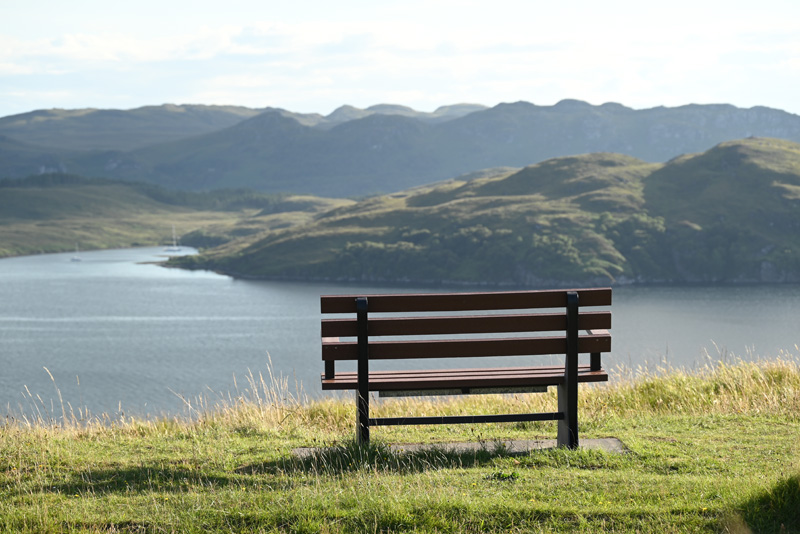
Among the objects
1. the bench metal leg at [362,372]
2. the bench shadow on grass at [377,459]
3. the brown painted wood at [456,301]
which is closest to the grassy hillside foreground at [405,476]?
the bench shadow on grass at [377,459]

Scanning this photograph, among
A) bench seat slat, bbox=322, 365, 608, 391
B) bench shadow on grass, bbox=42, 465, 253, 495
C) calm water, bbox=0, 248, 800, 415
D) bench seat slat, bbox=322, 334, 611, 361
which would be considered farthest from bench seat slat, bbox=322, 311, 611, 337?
calm water, bbox=0, 248, 800, 415

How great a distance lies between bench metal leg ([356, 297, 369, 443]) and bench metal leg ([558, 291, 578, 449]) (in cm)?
206

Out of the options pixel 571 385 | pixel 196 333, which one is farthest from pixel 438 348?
pixel 196 333

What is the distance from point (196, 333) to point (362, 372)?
331 feet

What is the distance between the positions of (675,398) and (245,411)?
6.12m

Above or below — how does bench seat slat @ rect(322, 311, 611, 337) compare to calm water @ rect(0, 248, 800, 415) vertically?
above

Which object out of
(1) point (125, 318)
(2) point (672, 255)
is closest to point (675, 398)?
(1) point (125, 318)

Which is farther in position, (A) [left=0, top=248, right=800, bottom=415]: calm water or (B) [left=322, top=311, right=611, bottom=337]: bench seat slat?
(A) [left=0, top=248, right=800, bottom=415]: calm water

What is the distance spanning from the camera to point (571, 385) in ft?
26.8

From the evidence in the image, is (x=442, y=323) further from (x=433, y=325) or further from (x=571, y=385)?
(x=571, y=385)

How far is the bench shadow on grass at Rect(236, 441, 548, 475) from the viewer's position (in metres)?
7.31

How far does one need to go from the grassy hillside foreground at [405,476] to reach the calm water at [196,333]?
37872 mm

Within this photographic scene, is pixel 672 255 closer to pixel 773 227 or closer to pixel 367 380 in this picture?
pixel 773 227

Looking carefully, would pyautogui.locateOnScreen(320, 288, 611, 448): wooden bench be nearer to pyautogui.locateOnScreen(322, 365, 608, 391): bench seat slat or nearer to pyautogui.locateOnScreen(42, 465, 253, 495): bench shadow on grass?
pyautogui.locateOnScreen(322, 365, 608, 391): bench seat slat
